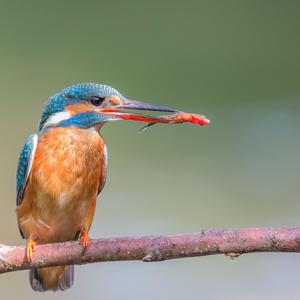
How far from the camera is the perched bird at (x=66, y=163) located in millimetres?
2580

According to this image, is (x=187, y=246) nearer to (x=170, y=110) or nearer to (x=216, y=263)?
(x=170, y=110)

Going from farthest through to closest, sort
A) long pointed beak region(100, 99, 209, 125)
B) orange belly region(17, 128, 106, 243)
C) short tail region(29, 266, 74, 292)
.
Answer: short tail region(29, 266, 74, 292), orange belly region(17, 128, 106, 243), long pointed beak region(100, 99, 209, 125)

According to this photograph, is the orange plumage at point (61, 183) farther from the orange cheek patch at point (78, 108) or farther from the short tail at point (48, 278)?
the short tail at point (48, 278)

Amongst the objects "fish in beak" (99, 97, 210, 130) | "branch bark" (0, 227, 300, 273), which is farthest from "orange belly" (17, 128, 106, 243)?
"branch bark" (0, 227, 300, 273)

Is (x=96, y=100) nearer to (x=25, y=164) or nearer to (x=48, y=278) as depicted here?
(x=25, y=164)

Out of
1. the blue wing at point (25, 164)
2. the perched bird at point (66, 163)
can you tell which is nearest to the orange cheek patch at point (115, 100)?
the perched bird at point (66, 163)

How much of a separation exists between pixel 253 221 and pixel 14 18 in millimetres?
1666

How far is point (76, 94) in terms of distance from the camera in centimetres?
264

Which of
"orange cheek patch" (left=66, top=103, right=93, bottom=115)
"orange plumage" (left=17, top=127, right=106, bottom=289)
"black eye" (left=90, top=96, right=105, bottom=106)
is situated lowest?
"orange plumage" (left=17, top=127, right=106, bottom=289)

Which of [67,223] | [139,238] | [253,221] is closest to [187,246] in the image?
[139,238]

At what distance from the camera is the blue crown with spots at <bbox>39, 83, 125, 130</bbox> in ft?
8.55

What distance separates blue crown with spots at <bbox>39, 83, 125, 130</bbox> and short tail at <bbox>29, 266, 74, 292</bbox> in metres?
0.51

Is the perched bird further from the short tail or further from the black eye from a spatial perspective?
the short tail

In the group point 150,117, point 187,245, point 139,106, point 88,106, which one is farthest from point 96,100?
point 187,245
